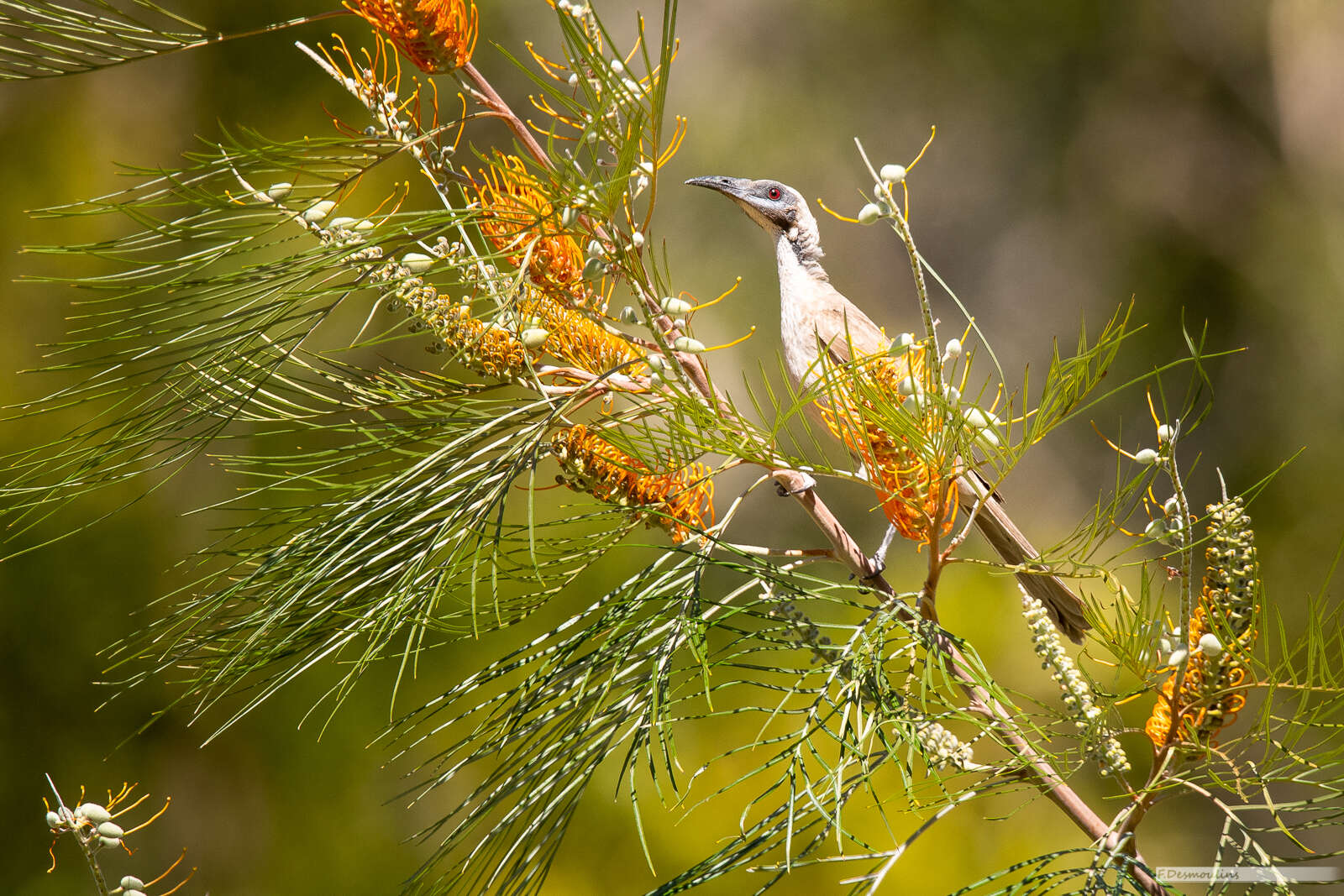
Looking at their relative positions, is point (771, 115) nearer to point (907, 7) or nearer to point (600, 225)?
point (907, 7)

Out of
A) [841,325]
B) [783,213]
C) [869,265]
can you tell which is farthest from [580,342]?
[869,265]

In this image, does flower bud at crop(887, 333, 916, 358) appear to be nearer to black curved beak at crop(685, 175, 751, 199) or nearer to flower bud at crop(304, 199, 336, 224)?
flower bud at crop(304, 199, 336, 224)

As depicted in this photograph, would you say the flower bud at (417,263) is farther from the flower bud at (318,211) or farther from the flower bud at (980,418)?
the flower bud at (980,418)

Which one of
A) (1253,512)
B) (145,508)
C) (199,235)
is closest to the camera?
(199,235)

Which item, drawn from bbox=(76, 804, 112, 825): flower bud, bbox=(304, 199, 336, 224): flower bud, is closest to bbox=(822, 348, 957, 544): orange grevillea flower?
bbox=(304, 199, 336, 224): flower bud

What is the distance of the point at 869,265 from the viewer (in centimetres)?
463

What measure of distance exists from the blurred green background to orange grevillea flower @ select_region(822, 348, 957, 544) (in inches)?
68.7

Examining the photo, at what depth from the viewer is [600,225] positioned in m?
0.58

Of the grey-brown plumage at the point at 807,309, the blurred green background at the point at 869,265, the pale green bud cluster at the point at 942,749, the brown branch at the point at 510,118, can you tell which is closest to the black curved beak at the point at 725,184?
the grey-brown plumage at the point at 807,309

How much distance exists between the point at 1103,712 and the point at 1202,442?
13.9 feet

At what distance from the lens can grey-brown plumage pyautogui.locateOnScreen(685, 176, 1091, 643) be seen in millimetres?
1207

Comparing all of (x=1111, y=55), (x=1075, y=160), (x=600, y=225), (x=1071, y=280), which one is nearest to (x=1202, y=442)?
(x=1071, y=280)

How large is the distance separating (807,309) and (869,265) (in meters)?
3.18

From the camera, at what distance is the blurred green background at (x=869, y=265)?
8.80 feet
